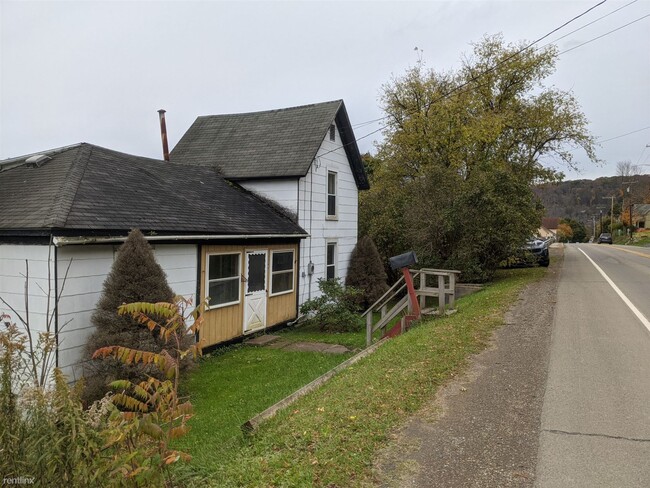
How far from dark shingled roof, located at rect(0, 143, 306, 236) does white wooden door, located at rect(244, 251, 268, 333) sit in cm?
80

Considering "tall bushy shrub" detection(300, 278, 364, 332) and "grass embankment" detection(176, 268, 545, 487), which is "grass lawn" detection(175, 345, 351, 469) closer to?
"grass embankment" detection(176, 268, 545, 487)

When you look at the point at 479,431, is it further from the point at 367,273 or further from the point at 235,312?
the point at 367,273

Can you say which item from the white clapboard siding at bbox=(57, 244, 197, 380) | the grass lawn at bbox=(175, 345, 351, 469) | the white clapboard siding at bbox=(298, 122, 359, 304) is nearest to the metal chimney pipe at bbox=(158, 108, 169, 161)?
the white clapboard siding at bbox=(298, 122, 359, 304)

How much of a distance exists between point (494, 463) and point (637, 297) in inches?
381

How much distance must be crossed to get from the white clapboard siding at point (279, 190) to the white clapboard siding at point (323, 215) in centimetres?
23

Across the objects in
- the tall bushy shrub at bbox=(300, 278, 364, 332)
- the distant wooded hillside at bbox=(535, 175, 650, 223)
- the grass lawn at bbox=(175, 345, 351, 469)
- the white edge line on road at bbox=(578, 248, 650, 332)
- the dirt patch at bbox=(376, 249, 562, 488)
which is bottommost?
the grass lawn at bbox=(175, 345, 351, 469)

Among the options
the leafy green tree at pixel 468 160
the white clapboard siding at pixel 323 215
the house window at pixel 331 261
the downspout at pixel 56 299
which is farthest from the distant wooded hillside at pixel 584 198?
the downspout at pixel 56 299

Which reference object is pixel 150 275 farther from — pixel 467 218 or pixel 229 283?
pixel 467 218

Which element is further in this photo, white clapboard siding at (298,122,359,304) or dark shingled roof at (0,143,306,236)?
white clapboard siding at (298,122,359,304)

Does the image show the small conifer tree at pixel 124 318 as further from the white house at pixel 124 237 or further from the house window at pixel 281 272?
the house window at pixel 281 272

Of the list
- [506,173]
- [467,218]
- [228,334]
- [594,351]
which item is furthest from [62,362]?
[506,173]

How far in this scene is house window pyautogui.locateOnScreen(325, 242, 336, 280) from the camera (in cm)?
1670

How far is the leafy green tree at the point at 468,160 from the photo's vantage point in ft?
48.9

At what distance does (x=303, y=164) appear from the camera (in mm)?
14383
